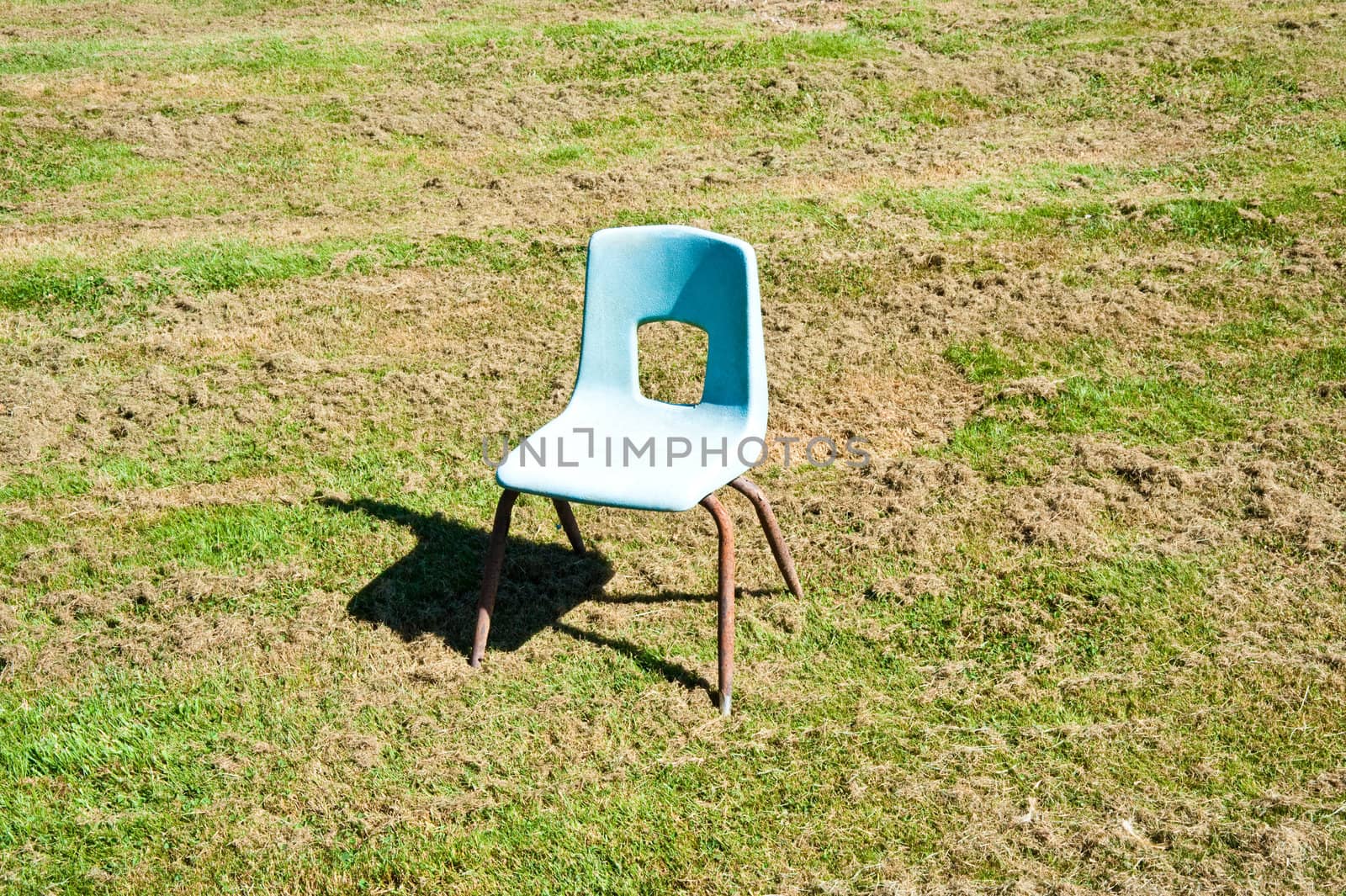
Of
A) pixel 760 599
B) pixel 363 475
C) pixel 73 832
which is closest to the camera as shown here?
pixel 73 832

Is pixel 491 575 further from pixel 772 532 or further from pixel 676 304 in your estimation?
pixel 676 304

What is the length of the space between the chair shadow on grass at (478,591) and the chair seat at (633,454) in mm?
637

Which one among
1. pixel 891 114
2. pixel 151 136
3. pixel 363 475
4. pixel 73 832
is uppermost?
pixel 891 114

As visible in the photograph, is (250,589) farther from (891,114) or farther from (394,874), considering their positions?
(891,114)

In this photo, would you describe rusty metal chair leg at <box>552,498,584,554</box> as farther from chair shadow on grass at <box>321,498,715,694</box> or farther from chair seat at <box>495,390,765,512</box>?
chair seat at <box>495,390,765,512</box>

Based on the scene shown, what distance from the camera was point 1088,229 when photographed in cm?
617

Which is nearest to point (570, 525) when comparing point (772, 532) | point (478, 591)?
point (478, 591)

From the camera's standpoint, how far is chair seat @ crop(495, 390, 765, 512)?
318cm

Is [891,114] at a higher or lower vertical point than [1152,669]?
higher

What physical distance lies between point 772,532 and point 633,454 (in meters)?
0.53

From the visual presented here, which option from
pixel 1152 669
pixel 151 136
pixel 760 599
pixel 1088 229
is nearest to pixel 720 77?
pixel 1088 229

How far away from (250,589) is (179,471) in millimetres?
961

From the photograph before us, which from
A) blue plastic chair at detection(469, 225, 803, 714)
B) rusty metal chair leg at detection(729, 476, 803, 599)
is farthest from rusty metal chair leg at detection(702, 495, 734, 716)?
rusty metal chair leg at detection(729, 476, 803, 599)

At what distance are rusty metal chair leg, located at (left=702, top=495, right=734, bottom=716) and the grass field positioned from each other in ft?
0.56
